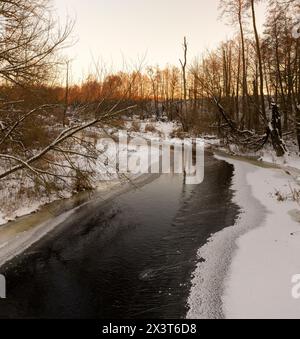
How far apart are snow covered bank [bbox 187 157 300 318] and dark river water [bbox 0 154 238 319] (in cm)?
31

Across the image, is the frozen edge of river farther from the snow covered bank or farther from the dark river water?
the snow covered bank

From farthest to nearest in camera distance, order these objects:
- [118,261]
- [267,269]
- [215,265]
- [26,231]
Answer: [26,231] → [118,261] → [215,265] → [267,269]

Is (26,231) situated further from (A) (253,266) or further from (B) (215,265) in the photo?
(A) (253,266)

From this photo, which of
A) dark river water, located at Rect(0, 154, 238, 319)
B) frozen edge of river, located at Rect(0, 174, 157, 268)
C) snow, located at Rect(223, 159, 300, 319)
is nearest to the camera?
snow, located at Rect(223, 159, 300, 319)

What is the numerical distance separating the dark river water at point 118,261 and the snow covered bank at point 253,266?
309 millimetres

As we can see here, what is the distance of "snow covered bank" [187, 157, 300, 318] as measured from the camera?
5484 mm

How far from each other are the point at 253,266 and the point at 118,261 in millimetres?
2584

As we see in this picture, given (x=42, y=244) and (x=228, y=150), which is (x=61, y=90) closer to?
(x=42, y=244)

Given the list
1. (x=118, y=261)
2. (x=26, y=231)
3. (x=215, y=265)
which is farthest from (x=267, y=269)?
(x=26, y=231)

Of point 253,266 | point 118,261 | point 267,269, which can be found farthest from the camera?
point 118,261

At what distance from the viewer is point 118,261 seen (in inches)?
299

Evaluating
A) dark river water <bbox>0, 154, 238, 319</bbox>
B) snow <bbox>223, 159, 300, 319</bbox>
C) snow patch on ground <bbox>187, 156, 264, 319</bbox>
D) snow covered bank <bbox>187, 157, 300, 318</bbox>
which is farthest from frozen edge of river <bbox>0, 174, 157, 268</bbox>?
snow <bbox>223, 159, 300, 319</bbox>

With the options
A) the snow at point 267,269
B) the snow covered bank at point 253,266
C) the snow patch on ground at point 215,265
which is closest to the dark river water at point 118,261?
the snow patch on ground at point 215,265
